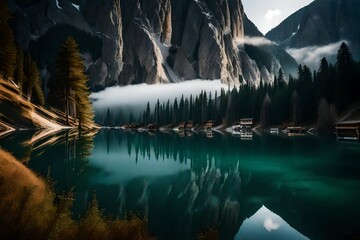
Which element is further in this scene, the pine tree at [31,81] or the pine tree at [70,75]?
the pine tree at [31,81]

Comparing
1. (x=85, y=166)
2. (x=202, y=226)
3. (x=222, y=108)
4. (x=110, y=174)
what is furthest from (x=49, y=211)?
(x=222, y=108)

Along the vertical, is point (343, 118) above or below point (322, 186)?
above

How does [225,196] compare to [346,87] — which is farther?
[346,87]

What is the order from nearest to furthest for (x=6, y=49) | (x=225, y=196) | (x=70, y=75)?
(x=225, y=196)
(x=6, y=49)
(x=70, y=75)

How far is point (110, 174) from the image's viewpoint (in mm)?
19000

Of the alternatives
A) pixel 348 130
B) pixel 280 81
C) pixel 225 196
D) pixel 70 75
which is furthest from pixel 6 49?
pixel 280 81

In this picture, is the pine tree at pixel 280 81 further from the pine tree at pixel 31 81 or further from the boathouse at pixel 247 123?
the pine tree at pixel 31 81

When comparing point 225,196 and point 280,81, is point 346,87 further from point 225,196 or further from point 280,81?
point 225,196

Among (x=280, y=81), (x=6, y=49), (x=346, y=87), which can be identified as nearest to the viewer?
(x=6, y=49)

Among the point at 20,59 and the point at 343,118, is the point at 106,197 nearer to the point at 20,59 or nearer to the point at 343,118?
the point at 20,59

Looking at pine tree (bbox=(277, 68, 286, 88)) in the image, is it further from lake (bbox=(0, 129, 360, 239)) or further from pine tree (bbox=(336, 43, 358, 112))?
lake (bbox=(0, 129, 360, 239))

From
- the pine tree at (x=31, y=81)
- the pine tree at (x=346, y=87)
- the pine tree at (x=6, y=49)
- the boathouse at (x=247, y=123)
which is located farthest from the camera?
the boathouse at (x=247, y=123)

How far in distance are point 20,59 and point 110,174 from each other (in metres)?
60.2

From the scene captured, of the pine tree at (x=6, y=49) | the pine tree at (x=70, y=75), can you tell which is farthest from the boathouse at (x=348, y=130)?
the pine tree at (x=6, y=49)
